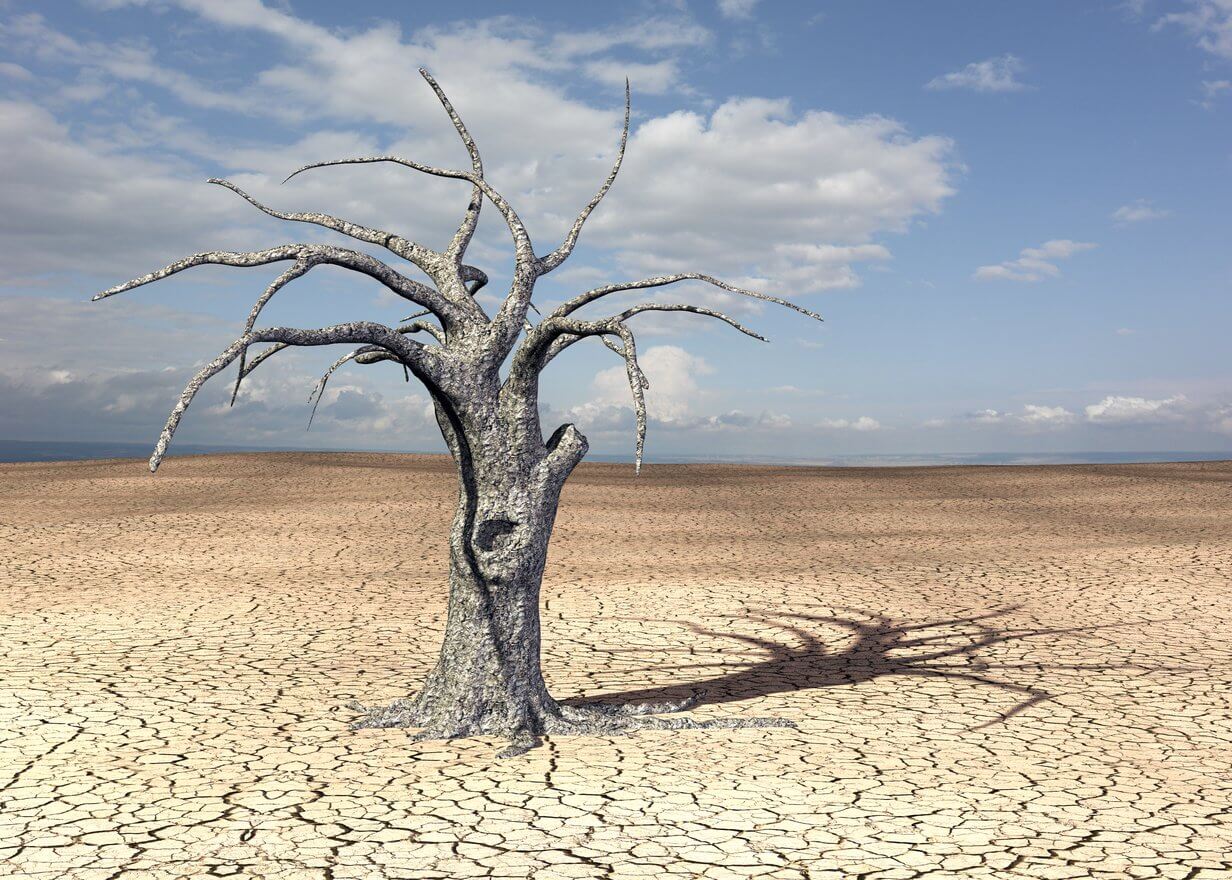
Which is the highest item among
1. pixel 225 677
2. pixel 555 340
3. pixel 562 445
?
pixel 555 340

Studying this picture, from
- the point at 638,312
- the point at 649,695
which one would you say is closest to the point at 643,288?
the point at 638,312

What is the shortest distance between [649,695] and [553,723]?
185 cm

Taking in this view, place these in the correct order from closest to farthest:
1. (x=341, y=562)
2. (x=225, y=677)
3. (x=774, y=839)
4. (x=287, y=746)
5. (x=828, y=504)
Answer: (x=774, y=839) < (x=287, y=746) < (x=225, y=677) < (x=341, y=562) < (x=828, y=504)

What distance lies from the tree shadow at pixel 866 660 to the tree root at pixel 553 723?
0.92 meters

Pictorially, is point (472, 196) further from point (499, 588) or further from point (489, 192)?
point (499, 588)

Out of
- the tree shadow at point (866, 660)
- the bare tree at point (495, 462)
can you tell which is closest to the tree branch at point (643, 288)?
the bare tree at point (495, 462)

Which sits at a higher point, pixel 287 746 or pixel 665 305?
pixel 665 305

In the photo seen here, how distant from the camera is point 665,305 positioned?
25.7 ft

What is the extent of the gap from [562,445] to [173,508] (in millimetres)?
17392

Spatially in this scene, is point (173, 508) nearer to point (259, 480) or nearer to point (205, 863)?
point (259, 480)

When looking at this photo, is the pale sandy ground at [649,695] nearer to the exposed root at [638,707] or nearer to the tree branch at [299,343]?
the exposed root at [638,707]

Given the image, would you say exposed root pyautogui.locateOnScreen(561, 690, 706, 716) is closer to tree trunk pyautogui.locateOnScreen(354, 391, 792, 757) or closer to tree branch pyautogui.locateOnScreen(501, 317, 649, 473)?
tree trunk pyautogui.locateOnScreen(354, 391, 792, 757)

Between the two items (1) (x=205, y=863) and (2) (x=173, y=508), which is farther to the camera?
(2) (x=173, y=508)

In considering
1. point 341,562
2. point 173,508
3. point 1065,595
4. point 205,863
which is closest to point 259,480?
point 173,508
